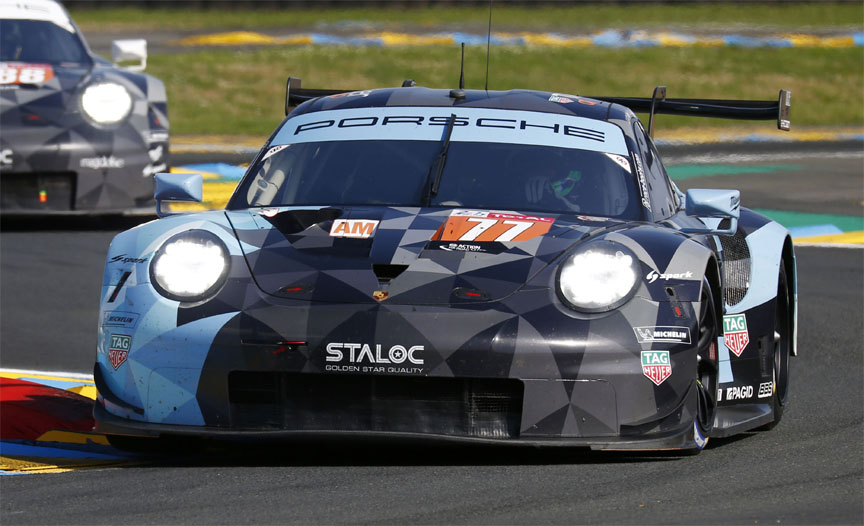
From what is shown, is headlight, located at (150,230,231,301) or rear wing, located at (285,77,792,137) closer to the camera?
headlight, located at (150,230,231,301)

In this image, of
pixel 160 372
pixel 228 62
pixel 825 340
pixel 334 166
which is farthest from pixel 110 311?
pixel 228 62

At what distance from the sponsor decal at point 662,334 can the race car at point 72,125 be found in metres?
6.52

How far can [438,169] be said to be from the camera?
18.5ft

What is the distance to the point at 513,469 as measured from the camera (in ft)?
15.5

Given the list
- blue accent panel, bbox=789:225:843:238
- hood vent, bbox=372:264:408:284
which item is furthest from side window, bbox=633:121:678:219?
blue accent panel, bbox=789:225:843:238

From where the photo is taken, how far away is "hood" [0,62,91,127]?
1035 centimetres

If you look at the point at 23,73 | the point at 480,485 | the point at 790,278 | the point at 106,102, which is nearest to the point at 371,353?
the point at 480,485

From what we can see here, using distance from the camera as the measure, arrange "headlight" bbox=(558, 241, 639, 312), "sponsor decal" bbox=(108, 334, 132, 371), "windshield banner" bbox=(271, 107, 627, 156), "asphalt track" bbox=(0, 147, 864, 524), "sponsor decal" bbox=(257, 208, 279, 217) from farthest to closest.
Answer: "windshield banner" bbox=(271, 107, 627, 156)
"sponsor decal" bbox=(257, 208, 279, 217)
"sponsor decal" bbox=(108, 334, 132, 371)
"headlight" bbox=(558, 241, 639, 312)
"asphalt track" bbox=(0, 147, 864, 524)

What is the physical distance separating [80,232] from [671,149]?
820cm

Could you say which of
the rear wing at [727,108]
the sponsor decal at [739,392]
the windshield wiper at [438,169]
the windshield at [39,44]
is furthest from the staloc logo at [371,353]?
the windshield at [39,44]

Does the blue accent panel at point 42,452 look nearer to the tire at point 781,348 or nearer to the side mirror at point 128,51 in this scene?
the tire at point 781,348

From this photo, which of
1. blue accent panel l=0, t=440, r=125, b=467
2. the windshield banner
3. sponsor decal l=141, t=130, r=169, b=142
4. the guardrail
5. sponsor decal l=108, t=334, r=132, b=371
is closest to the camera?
sponsor decal l=108, t=334, r=132, b=371

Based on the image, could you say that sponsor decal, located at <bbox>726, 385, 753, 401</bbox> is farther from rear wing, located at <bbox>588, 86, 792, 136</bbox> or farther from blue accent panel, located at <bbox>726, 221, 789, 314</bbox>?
rear wing, located at <bbox>588, 86, 792, 136</bbox>

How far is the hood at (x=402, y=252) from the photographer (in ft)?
15.4
